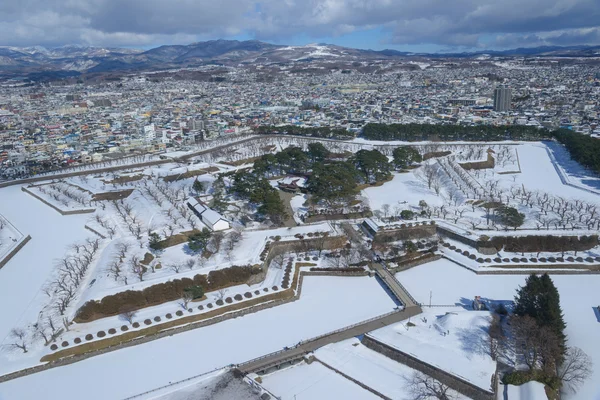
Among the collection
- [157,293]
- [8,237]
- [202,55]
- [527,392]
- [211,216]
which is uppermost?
[202,55]

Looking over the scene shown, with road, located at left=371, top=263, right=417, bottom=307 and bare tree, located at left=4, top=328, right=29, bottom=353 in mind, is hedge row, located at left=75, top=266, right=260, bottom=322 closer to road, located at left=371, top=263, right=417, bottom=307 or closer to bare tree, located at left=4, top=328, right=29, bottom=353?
bare tree, located at left=4, top=328, right=29, bottom=353

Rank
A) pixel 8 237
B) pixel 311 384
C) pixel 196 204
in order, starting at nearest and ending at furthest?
pixel 311 384 → pixel 8 237 → pixel 196 204

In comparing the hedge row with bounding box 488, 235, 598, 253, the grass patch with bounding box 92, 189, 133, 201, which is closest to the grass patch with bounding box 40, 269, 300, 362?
the hedge row with bounding box 488, 235, 598, 253

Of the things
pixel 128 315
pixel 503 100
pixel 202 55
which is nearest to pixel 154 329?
pixel 128 315

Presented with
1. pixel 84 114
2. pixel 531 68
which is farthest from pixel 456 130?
pixel 531 68

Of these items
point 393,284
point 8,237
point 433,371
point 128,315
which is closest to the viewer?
point 433,371

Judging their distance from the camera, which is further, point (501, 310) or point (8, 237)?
point (8, 237)

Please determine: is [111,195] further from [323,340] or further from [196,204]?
[323,340]

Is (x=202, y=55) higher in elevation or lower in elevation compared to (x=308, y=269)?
higher
